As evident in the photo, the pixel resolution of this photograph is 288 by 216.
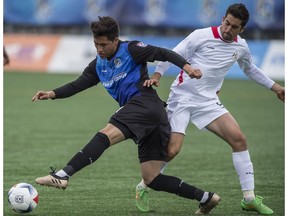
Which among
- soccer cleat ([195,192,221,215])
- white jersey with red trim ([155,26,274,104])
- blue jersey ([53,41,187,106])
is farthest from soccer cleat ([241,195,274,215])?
blue jersey ([53,41,187,106])

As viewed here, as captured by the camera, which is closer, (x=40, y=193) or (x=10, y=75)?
(x=40, y=193)

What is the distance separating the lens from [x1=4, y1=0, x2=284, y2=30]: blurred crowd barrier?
30.2 metres

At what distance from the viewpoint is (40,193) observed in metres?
9.20

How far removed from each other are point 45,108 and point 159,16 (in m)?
12.3

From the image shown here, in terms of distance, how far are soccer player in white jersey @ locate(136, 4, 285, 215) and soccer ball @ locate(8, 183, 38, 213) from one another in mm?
1091

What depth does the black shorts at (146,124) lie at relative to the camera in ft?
25.2

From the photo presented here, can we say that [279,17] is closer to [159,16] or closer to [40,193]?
[159,16]

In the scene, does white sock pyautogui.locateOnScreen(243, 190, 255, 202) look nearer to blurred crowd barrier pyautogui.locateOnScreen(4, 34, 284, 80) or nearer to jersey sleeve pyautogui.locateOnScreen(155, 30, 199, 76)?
jersey sleeve pyautogui.locateOnScreen(155, 30, 199, 76)

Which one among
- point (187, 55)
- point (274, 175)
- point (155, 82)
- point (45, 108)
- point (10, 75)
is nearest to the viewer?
point (155, 82)

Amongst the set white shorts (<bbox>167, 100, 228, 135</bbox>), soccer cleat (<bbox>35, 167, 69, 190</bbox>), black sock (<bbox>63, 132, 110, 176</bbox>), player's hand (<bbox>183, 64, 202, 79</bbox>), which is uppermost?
player's hand (<bbox>183, 64, 202, 79</bbox>)

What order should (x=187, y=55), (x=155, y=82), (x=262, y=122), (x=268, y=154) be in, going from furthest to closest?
1. (x=262, y=122)
2. (x=268, y=154)
3. (x=187, y=55)
4. (x=155, y=82)

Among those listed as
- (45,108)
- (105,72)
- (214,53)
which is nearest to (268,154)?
(214,53)

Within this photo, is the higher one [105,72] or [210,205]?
[105,72]

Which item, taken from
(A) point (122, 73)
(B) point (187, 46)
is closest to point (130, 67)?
(A) point (122, 73)
